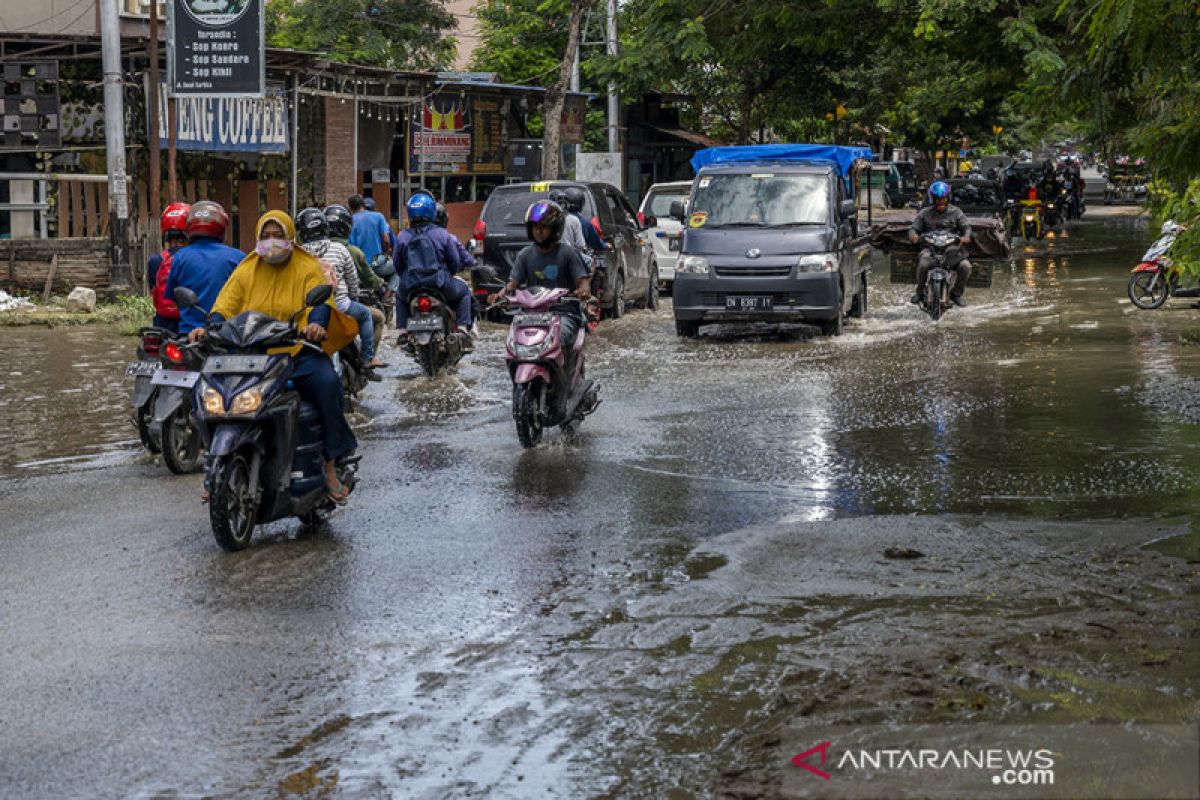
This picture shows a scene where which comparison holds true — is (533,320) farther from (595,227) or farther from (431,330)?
(595,227)

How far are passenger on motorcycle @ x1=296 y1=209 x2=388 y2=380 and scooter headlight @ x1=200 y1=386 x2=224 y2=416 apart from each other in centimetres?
521

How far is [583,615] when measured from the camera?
271 inches

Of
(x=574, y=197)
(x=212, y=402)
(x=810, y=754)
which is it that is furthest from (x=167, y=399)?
(x=574, y=197)

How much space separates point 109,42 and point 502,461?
13.0m

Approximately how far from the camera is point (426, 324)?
15469 mm

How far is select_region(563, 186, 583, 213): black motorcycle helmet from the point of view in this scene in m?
21.7

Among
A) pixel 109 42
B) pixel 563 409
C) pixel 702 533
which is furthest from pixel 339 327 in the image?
pixel 109 42

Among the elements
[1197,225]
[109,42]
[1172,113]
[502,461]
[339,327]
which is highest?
[109,42]

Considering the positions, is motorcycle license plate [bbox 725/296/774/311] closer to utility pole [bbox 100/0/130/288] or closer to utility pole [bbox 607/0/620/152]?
utility pole [bbox 100/0/130/288]

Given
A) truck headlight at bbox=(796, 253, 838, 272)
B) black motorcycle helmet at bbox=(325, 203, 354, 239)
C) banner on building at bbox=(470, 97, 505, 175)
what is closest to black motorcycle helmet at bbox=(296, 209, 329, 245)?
black motorcycle helmet at bbox=(325, 203, 354, 239)

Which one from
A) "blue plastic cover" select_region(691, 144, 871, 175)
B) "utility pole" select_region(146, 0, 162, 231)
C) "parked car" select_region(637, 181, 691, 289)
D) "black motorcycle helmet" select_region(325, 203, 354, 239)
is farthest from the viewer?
"parked car" select_region(637, 181, 691, 289)

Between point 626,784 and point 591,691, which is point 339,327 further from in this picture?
point 626,784

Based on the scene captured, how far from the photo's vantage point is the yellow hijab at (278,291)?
28.3ft

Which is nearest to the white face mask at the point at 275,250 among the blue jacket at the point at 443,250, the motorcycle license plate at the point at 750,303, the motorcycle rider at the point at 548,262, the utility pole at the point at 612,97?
the motorcycle rider at the point at 548,262
